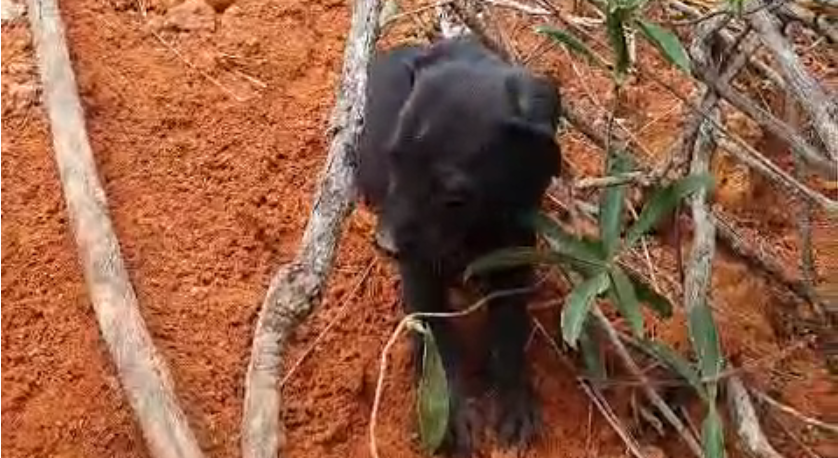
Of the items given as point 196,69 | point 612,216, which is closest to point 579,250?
point 612,216

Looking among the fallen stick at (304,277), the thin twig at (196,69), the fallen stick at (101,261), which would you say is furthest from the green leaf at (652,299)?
the thin twig at (196,69)

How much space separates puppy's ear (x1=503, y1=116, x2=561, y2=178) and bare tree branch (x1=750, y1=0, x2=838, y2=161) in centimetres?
45

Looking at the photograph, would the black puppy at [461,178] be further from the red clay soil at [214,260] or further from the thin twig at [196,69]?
the thin twig at [196,69]

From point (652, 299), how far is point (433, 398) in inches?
19.9

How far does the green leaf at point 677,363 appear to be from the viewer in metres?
3.29

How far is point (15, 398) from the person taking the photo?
334cm

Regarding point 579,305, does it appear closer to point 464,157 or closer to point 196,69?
point 464,157

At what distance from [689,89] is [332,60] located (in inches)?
36.7

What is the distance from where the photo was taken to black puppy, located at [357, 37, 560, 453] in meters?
3.30

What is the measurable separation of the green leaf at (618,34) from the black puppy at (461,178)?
0.28 meters

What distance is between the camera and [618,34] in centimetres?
306

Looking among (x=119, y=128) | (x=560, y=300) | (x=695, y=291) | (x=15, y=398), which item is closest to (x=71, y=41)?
(x=119, y=128)

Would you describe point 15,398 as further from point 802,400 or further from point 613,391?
point 802,400

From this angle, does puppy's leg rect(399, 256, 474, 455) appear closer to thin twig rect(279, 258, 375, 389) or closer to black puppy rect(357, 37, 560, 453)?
black puppy rect(357, 37, 560, 453)
